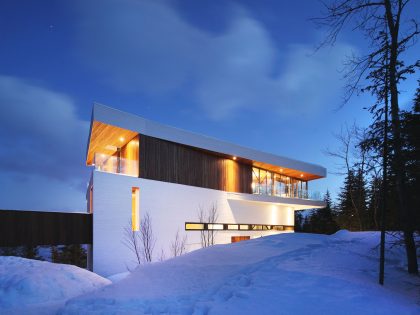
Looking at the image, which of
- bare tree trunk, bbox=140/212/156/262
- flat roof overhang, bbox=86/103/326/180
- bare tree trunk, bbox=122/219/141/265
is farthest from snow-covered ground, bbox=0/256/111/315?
flat roof overhang, bbox=86/103/326/180

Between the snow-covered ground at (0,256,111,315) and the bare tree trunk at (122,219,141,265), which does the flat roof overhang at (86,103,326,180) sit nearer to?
the bare tree trunk at (122,219,141,265)

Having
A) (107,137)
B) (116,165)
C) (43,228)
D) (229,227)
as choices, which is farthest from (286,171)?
(43,228)

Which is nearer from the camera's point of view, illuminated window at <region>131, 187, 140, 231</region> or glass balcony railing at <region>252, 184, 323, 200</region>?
illuminated window at <region>131, 187, 140, 231</region>

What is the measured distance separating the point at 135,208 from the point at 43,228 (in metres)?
4.07

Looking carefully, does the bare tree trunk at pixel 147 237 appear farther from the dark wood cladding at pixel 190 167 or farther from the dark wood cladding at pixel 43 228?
the dark wood cladding at pixel 43 228

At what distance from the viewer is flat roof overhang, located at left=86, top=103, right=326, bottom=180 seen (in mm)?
14655

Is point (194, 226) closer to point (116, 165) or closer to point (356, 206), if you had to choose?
point (116, 165)

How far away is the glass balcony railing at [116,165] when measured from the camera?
15055mm

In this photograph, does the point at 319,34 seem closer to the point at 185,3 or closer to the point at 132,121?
the point at 185,3

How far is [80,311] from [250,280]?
2.98 m

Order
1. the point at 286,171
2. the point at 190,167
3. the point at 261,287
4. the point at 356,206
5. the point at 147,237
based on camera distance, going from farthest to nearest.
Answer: the point at 286,171 → the point at 356,206 → the point at 190,167 → the point at 147,237 → the point at 261,287

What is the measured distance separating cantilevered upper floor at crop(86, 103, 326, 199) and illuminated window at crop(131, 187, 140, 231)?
0.85 metres

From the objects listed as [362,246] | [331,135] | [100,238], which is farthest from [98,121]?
[331,135]

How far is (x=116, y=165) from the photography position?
595 inches
